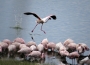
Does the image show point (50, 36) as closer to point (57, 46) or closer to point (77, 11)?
point (57, 46)

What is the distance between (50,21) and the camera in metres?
9.33

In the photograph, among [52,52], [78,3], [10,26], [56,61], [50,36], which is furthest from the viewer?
[78,3]

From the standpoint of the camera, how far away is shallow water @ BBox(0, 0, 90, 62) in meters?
7.88

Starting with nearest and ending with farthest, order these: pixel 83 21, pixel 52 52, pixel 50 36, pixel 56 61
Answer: pixel 56 61 → pixel 52 52 → pixel 50 36 → pixel 83 21

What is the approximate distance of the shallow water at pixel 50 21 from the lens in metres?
7.88

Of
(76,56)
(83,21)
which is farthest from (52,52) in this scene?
(83,21)

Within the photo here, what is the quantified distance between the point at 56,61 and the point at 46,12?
11.7 ft

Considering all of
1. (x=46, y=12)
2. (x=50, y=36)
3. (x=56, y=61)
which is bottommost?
(x=56, y=61)

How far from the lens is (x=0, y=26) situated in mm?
8422

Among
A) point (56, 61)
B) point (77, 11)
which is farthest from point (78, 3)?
point (56, 61)

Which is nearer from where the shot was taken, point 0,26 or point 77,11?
point 0,26

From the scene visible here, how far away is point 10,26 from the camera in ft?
27.8

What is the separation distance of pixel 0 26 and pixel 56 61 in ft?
7.35

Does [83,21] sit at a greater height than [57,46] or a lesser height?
greater
